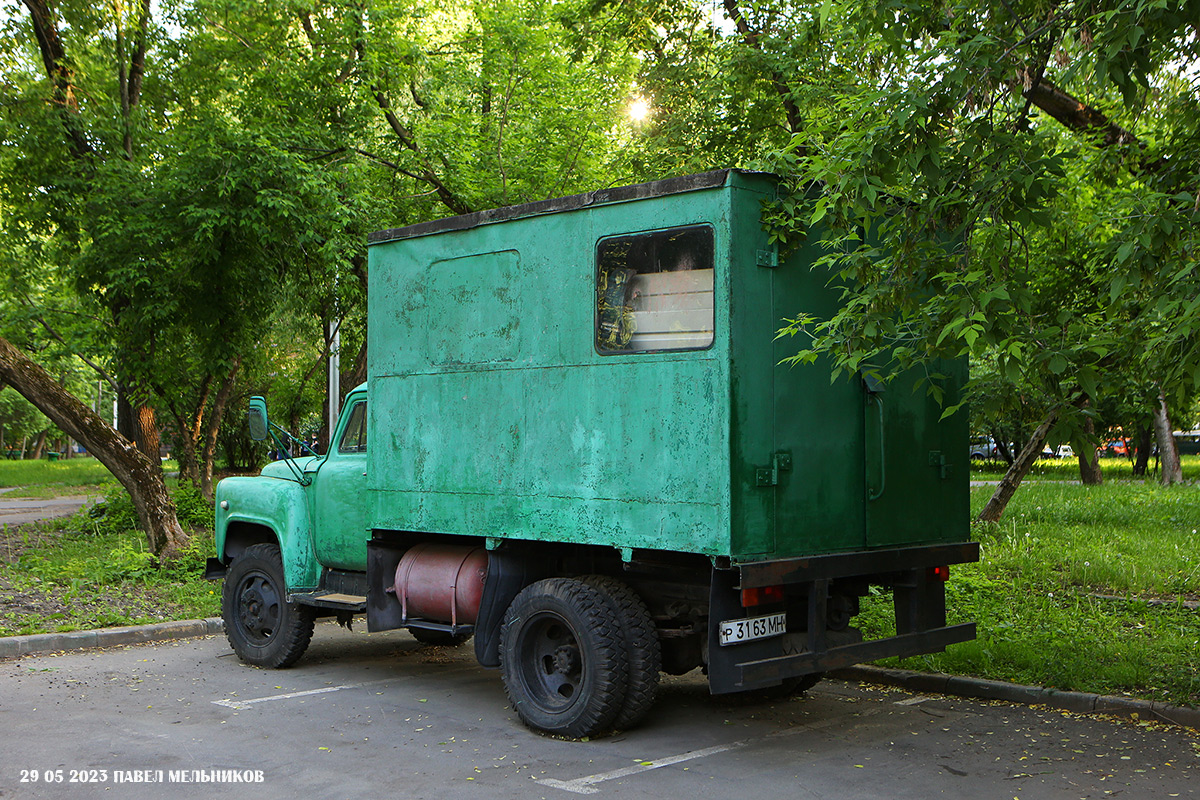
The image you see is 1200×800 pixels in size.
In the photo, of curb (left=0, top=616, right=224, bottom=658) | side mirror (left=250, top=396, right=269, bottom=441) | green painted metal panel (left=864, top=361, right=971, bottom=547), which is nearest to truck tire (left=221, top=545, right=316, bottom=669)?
side mirror (left=250, top=396, right=269, bottom=441)

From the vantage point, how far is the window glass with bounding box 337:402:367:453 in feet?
27.3

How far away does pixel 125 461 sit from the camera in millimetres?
13891

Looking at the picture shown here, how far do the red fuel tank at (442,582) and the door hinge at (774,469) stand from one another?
215 cm

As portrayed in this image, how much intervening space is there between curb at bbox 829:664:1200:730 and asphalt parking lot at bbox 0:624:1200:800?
0.09 meters

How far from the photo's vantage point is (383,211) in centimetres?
1464

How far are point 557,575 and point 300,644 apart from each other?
2620 mm

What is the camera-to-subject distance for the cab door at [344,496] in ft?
26.8

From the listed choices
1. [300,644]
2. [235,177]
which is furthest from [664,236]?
[235,177]

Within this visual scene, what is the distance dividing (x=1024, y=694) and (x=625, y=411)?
3399mm

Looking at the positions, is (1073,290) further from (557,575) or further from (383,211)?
(383,211)

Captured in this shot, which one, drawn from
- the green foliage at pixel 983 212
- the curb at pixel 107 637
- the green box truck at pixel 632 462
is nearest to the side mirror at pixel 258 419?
Result: the green box truck at pixel 632 462

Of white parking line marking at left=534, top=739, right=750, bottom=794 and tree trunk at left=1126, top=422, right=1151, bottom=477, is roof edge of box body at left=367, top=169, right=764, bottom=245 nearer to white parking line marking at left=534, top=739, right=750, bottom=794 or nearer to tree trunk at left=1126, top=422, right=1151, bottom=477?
white parking line marking at left=534, top=739, right=750, bottom=794

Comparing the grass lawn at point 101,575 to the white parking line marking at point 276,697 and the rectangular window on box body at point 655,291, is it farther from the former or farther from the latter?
the rectangular window on box body at point 655,291

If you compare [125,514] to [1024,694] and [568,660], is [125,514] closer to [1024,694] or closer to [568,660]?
[568,660]
